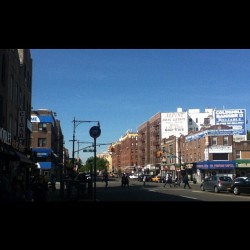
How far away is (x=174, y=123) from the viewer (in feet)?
387

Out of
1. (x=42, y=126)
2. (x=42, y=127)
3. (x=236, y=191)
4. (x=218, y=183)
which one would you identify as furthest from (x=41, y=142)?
(x=236, y=191)

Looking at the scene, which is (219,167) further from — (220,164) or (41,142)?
(41,142)

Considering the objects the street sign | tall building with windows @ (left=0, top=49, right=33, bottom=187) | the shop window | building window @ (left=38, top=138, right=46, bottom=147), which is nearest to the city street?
tall building with windows @ (left=0, top=49, right=33, bottom=187)

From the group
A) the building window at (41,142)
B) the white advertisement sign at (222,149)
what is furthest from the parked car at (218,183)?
the building window at (41,142)

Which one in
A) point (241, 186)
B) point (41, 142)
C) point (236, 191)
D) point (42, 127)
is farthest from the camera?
point (41, 142)

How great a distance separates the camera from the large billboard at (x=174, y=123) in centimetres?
11794

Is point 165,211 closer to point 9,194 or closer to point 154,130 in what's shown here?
point 9,194

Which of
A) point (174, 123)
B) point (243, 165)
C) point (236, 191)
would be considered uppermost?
point (174, 123)
